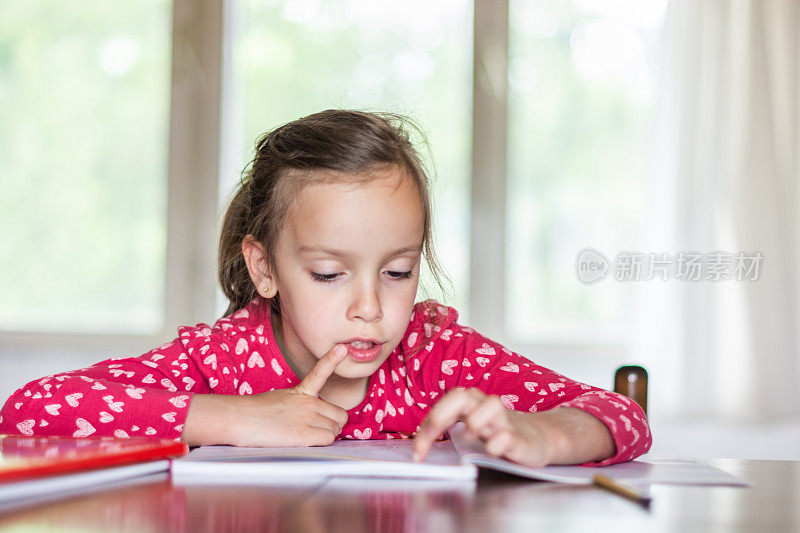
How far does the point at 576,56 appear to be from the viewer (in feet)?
9.98

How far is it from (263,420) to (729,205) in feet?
7.70

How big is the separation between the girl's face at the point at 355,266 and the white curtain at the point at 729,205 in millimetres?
1959

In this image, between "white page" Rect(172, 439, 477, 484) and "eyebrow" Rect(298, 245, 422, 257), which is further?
"eyebrow" Rect(298, 245, 422, 257)

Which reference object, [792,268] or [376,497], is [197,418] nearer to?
[376,497]

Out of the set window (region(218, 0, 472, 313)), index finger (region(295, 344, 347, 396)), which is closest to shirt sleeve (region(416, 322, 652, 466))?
index finger (region(295, 344, 347, 396))

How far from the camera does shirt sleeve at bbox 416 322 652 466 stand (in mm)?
874

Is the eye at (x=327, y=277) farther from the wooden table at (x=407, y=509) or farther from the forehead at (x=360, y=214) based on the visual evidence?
the wooden table at (x=407, y=509)

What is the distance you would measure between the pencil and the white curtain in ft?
7.38

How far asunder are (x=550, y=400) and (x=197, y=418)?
419 mm

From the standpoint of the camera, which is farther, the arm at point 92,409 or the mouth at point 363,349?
the mouth at point 363,349

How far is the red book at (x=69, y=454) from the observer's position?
58 cm

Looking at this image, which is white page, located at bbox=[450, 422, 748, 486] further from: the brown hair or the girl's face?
the brown hair

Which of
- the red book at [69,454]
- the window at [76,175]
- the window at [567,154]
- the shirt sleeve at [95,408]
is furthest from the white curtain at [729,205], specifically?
the red book at [69,454]

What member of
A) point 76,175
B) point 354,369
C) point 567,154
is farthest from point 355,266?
point 76,175
